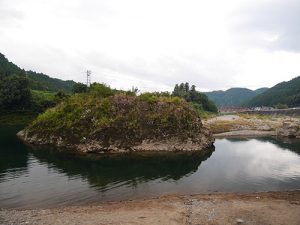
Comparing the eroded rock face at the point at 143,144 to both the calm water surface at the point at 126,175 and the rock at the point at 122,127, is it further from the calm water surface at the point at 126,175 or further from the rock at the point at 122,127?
the calm water surface at the point at 126,175

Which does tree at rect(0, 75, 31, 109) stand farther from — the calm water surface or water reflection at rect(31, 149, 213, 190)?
water reflection at rect(31, 149, 213, 190)

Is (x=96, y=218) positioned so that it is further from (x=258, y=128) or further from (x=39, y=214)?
(x=258, y=128)

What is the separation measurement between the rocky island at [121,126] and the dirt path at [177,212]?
29.9 m

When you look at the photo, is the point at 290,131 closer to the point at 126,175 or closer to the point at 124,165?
the point at 124,165

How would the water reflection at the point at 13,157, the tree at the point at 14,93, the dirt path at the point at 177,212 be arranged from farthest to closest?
the tree at the point at 14,93 → the water reflection at the point at 13,157 → the dirt path at the point at 177,212

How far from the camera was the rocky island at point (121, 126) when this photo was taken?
62.2 meters

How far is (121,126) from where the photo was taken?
6425cm

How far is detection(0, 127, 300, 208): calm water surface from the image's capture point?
34.1 metres

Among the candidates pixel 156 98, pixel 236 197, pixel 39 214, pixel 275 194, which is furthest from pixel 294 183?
pixel 156 98

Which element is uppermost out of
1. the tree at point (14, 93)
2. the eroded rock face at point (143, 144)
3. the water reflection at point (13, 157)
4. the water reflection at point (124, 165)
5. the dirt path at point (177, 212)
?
the tree at point (14, 93)

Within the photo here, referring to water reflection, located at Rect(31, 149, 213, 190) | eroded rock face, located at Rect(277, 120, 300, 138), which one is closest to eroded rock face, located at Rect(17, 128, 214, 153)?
water reflection, located at Rect(31, 149, 213, 190)

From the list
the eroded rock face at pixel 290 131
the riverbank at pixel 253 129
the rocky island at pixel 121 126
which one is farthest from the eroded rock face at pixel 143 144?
the eroded rock face at pixel 290 131

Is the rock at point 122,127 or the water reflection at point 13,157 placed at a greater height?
the rock at point 122,127

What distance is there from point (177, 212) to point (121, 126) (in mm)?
37180
